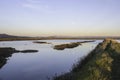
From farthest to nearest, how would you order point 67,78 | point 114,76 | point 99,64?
point 99,64 < point 67,78 < point 114,76

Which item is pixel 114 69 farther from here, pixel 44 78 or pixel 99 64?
pixel 44 78

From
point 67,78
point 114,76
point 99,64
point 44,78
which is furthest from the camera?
point 44,78

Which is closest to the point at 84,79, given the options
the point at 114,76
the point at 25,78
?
the point at 114,76

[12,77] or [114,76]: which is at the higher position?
[114,76]

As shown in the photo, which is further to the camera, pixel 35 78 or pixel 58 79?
pixel 35 78

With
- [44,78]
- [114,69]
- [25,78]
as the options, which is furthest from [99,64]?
[25,78]

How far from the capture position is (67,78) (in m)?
13.4

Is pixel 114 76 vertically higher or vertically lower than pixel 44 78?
higher

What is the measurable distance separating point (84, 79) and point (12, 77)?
34.2ft

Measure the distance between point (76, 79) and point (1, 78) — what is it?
966 centimetres

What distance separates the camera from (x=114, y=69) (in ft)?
46.2

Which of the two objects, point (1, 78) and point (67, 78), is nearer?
point (67, 78)

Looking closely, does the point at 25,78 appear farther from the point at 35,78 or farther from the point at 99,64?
the point at 99,64

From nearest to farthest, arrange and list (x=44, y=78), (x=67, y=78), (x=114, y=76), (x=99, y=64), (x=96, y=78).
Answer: (x=96, y=78), (x=114, y=76), (x=67, y=78), (x=99, y=64), (x=44, y=78)
